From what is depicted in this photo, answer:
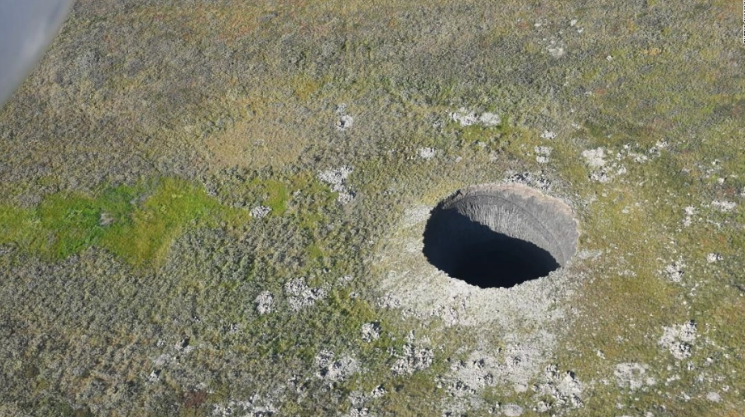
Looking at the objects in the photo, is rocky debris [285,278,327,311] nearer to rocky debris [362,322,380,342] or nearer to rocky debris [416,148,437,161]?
rocky debris [362,322,380,342]

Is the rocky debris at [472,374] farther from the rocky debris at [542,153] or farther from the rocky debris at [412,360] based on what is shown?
the rocky debris at [542,153]

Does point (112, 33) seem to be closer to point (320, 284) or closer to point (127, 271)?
point (127, 271)

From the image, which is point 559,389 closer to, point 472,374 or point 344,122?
point 472,374

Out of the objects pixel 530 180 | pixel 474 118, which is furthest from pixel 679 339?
pixel 474 118

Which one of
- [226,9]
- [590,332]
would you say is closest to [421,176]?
[590,332]

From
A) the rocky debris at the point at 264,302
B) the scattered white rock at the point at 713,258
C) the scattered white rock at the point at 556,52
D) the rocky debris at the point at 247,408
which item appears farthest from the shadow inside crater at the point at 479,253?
the scattered white rock at the point at 556,52

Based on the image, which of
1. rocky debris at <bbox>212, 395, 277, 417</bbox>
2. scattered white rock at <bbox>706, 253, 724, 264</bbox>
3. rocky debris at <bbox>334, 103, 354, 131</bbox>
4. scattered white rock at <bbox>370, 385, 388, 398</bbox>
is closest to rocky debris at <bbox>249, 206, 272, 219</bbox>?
rocky debris at <bbox>334, 103, 354, 131</bbox>
